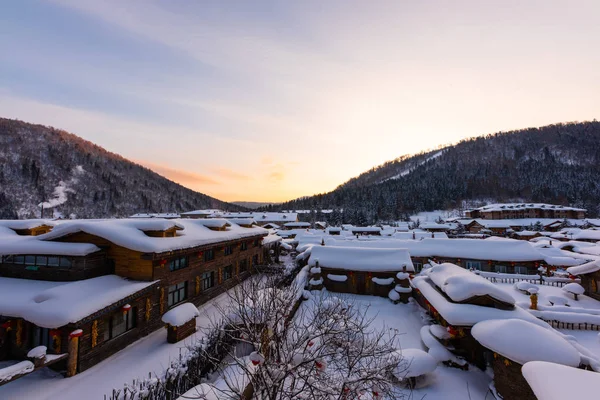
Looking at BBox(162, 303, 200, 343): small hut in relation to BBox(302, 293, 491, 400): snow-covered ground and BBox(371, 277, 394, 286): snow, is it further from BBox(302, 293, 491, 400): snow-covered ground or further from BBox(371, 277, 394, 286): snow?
BBox(371, 277, 394, 286): snow

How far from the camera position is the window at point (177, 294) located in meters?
18.3

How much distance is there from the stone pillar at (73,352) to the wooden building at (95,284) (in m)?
0.07

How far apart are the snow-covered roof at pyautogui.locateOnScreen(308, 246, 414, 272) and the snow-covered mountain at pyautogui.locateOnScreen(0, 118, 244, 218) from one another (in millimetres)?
131493

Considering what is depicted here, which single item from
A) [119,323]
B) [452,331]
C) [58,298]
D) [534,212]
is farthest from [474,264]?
[534,212]

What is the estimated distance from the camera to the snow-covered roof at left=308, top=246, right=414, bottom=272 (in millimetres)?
23062

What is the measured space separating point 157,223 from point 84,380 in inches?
341

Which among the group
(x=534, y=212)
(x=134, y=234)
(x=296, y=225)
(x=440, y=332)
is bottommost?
(x=440, y=332)

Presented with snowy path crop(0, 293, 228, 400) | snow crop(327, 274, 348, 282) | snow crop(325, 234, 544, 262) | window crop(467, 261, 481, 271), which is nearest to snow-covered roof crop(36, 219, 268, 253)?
snowy path crop(0, 293, 228, 400)

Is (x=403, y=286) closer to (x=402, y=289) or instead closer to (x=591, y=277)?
(x=402, y=289)

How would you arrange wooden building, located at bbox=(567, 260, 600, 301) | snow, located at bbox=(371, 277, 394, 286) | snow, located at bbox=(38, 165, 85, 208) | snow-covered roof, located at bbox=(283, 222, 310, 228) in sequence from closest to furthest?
wooden building, located at bbox=(567, 260, 600, 301), snow, located at bbox=(371, 277, 394, 286), snow-covered roof, located at bbox=(283, 222, 310, 228), snow, located at bbox=(38, 165, 85, 208)

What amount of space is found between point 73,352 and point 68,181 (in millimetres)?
162034

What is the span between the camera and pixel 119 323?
14477 mm

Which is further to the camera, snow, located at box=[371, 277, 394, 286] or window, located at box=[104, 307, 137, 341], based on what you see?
snow, located at box=[371, 277, 394, 286]

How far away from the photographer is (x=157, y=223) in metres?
17.8
